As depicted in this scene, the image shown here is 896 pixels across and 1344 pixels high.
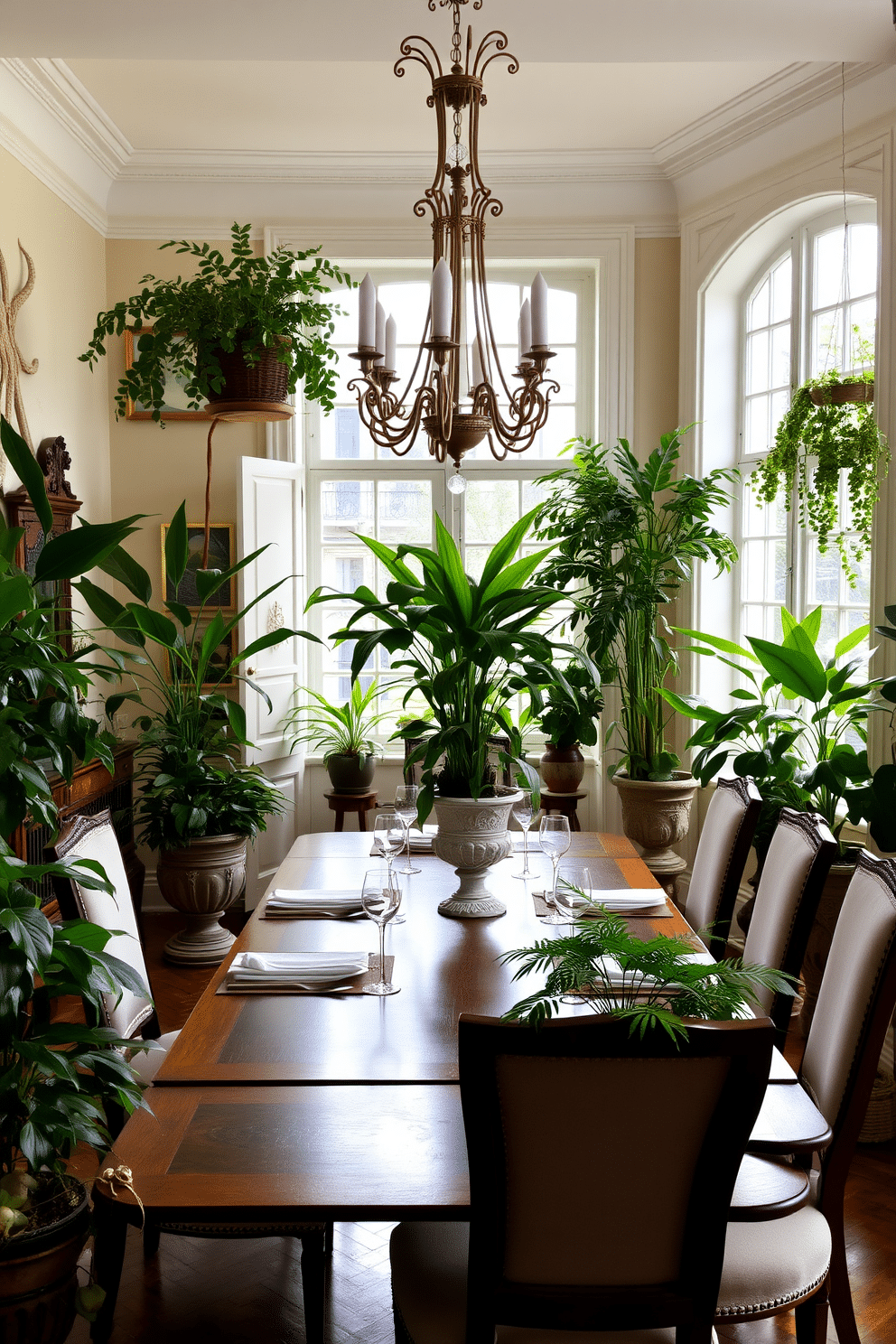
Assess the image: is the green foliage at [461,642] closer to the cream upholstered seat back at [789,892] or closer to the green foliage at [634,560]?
the cream upholstered seat back at [789,892]

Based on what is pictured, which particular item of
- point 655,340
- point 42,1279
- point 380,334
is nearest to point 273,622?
point 655,340

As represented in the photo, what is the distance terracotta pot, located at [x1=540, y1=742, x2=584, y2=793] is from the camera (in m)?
5.02

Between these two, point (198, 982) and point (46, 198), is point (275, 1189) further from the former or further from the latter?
point (46, 198)

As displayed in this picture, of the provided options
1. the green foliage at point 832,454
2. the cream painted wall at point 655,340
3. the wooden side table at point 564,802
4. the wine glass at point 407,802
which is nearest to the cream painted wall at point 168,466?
the cream painted wall at point 655,340

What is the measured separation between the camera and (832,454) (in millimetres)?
3637

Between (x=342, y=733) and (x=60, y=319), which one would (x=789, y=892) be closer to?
(x=342, y=733)

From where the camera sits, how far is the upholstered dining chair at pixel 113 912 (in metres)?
2.27

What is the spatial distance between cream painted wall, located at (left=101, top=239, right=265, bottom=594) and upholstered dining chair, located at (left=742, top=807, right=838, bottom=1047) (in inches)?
139

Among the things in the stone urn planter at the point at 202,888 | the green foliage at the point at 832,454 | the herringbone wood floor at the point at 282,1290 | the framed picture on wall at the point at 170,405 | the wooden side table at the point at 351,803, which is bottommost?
the herringbone wood floor at the point at 282,1290

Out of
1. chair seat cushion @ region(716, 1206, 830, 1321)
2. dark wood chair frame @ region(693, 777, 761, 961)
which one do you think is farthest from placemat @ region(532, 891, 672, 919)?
chair seat cushion @ region(716, 1206, 830, 1321)

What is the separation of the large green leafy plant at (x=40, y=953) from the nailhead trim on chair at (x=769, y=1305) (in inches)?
36.5

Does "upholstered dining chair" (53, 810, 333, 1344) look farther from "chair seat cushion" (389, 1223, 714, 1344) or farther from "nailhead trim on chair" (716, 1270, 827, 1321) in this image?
"nailhead trim on chair" (716, 1270, 827, 1321)

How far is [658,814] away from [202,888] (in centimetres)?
188

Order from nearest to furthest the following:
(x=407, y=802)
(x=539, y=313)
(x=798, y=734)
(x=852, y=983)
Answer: (x=852, y=983) < (x=539, y=313) < (x=407, y=802) < (x=798, y=734)
